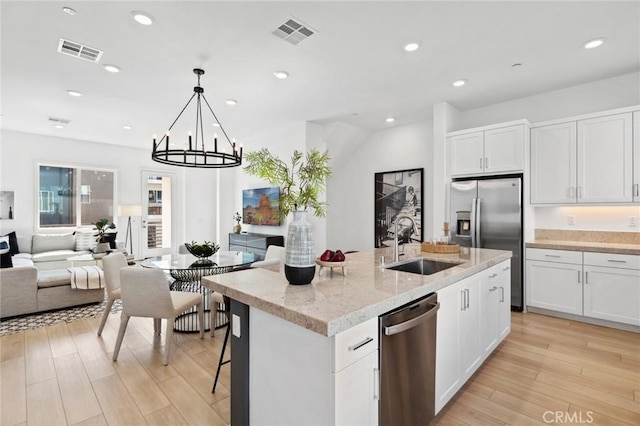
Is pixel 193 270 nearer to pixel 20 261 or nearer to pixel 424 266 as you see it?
pixel 424 266

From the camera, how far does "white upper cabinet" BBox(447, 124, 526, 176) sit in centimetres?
399

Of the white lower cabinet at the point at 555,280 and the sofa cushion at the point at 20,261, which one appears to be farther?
the sofa cushion at the point at 20,261

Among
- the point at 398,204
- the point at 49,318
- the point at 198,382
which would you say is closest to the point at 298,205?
the point at 198,382

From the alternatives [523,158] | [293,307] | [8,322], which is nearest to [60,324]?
[8,322]

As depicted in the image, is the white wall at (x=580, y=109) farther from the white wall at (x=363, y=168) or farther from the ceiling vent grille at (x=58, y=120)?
the ceiling vent grille at (x=58, y=120)

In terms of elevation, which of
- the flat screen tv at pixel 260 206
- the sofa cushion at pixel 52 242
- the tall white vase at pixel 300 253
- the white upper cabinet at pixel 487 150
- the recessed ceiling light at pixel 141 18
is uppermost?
the recessed ceiling light at pixel 141 18

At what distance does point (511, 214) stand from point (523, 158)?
0.72 m

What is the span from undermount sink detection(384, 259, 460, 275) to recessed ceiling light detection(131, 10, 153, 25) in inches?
109

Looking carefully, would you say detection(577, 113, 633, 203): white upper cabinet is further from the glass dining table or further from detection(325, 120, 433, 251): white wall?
the glass dining table

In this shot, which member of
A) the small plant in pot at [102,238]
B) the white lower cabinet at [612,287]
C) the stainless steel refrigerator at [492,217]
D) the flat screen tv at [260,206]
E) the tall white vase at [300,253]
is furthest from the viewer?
the flat screen tv at [260,206]

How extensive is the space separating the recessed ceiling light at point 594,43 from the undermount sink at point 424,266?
2.50m

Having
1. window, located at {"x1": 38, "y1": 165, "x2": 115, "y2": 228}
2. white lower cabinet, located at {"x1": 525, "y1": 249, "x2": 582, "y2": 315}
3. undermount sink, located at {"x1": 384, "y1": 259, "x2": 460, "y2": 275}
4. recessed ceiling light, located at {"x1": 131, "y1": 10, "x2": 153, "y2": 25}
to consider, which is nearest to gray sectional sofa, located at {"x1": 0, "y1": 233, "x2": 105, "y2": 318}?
window, located at {"x1": 38, "y1": 165, "x2": 115, "y2": 228}

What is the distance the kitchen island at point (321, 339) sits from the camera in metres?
1.24

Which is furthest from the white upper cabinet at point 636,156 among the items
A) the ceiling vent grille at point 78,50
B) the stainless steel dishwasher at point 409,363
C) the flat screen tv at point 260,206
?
the ceiling vent grille at point 78,50
